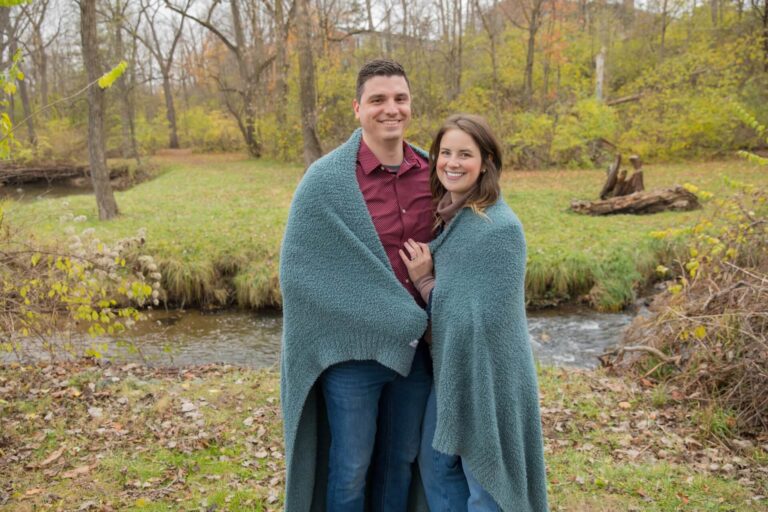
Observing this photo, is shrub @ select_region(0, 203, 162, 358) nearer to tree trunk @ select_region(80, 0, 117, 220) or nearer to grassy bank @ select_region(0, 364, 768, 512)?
grassy bank @ select_region(0, 364, 768, 512)

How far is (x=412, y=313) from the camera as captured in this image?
244cm

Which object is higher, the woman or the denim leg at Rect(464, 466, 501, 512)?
the woman

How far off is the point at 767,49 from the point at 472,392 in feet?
73.9

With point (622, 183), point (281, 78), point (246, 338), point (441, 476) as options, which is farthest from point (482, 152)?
point (281, 78)

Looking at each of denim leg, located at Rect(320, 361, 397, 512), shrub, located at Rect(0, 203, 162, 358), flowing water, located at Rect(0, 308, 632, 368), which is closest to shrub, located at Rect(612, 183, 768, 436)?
flowing water, located at Rect(0, 308, 632, 368)

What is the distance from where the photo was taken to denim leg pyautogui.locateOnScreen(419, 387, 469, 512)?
258 cm

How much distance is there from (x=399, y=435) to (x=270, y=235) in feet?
27.6

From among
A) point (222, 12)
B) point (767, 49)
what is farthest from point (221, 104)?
point (767, 49)

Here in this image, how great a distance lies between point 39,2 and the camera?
25.4 m

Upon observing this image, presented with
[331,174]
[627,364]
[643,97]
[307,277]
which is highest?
[643,97]

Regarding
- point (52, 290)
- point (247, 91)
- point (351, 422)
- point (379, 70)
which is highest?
point (247, 91)

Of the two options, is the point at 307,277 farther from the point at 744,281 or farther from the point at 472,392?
the point at 744,281

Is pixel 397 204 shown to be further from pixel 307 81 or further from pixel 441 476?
pixel 307 81

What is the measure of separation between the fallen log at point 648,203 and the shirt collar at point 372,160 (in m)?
10.9
